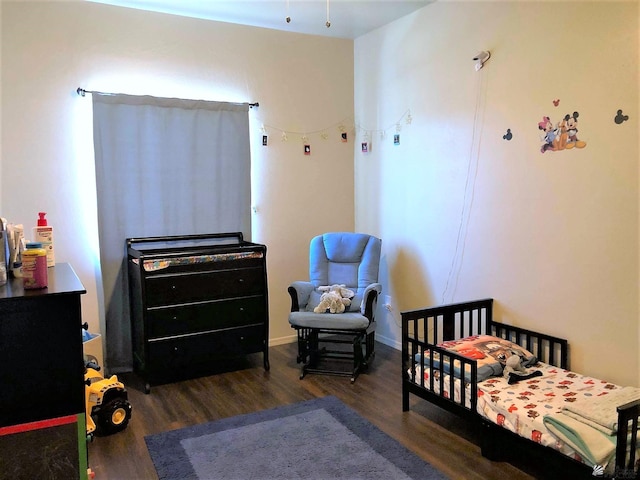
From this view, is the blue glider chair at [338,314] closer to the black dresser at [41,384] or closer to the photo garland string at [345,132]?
the photo garland string at [345,132]

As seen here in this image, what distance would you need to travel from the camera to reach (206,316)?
367 centimetres

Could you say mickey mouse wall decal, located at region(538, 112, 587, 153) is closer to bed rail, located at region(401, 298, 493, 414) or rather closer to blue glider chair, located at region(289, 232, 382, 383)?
bed rail, located at region(401, 298, 493, 414)

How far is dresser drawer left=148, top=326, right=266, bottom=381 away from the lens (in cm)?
353

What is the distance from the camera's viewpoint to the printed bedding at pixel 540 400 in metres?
2.19

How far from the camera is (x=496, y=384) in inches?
107

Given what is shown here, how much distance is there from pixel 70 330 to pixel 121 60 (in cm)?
258

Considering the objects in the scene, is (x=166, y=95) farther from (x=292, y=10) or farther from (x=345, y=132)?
(x=345, y=132)

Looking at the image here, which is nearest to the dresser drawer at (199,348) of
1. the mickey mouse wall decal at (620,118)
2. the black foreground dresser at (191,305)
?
the black foreground dresser at (191,305)

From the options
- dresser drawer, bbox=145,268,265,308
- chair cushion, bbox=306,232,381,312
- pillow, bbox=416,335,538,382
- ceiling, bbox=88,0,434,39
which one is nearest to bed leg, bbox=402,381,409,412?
pillow, bbox=416,335,538,382

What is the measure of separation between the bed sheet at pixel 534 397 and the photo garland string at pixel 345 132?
2179 millimetres

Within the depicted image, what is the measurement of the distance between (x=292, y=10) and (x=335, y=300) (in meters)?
2.20

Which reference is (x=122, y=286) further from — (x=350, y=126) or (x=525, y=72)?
(x=525, y=72)

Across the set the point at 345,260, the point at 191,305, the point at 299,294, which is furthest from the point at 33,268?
the point at 345,260

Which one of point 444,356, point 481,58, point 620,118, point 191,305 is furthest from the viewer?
point 191,305
